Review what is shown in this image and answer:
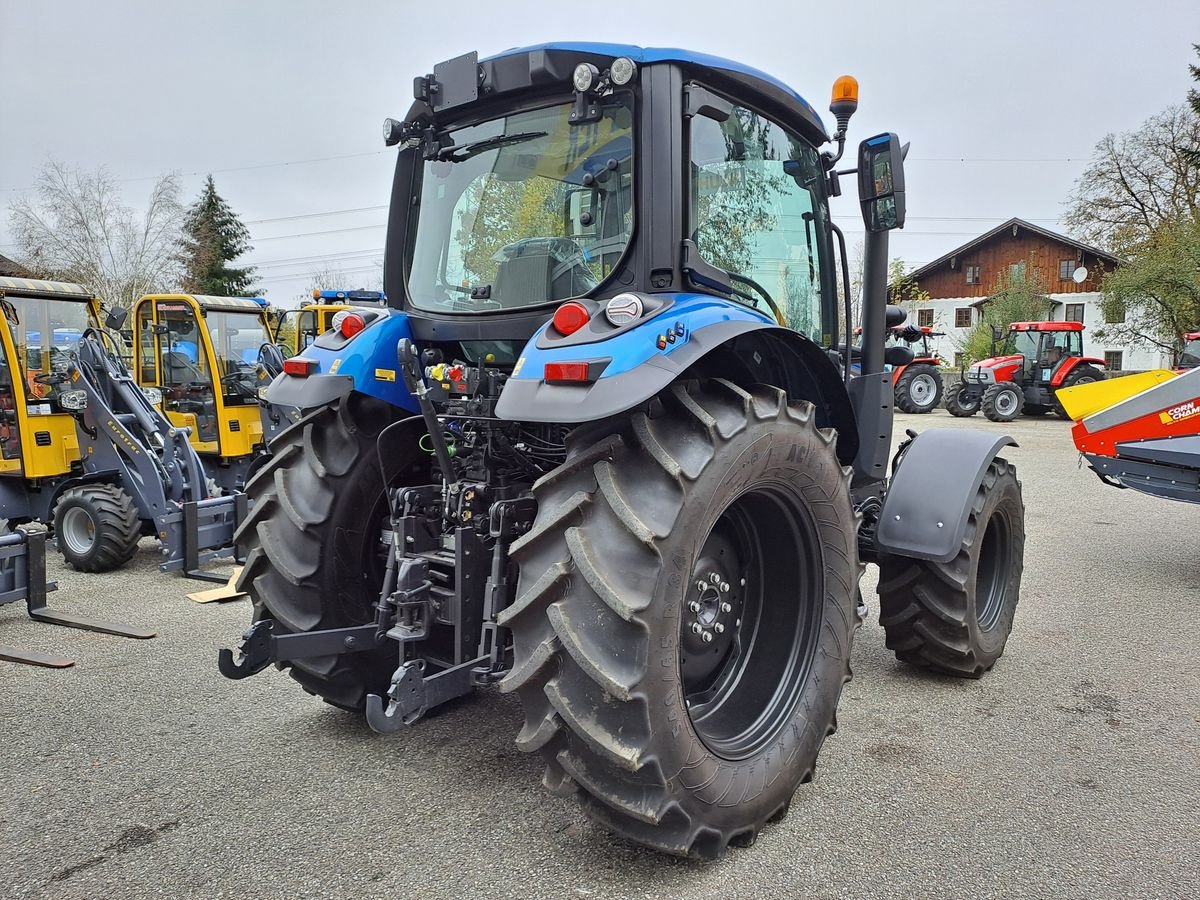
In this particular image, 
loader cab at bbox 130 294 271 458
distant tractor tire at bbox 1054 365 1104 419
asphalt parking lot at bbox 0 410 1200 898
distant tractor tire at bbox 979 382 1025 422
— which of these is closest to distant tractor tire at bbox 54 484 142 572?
asphalt parking lot at bbox 0 410 1200 898

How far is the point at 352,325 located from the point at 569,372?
1343mm

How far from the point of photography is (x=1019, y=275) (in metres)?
34.8

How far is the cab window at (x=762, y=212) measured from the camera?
2816 millimetres

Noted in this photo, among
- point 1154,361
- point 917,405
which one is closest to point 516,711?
point 917,405

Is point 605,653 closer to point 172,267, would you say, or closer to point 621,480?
point 621,480

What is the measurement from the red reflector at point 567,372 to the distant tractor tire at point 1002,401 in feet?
67.2

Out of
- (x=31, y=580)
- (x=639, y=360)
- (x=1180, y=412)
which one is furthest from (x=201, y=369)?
(x=1180, y=412)

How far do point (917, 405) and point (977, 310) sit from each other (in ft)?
69.5

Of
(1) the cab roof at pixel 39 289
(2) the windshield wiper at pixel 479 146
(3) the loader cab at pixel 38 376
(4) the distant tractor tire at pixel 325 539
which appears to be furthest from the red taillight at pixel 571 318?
(1) the cab roof at pixel 39 289

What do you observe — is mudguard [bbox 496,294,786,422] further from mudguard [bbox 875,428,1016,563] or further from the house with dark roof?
the house with dark roof

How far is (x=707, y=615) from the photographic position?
277 centimetres

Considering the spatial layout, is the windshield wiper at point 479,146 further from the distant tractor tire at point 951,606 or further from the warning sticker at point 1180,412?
the warning sticker at point 1180,412

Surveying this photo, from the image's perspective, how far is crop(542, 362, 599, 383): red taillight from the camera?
2217 mm

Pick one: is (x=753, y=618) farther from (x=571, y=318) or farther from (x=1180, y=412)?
(x=1180, y=412)
